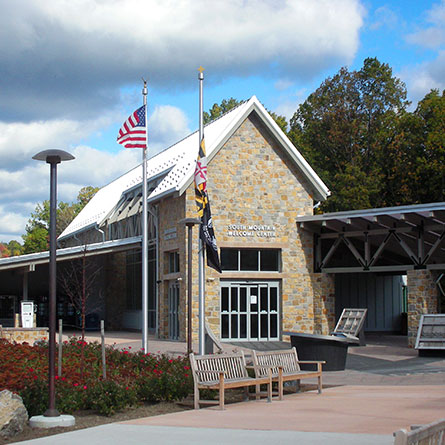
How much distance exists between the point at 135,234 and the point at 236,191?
722 centimetres

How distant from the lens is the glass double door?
25.8m

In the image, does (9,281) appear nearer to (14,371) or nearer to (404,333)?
(404,333)

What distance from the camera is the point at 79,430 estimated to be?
9086 mm

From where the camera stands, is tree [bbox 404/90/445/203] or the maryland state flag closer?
the maryland state flag

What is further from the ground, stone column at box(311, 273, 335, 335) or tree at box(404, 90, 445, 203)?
tree at box(404, 90, 445, 203)

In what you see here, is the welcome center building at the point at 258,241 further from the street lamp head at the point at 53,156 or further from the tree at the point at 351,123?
the tree at the point at 351,123

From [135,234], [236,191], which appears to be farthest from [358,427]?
[135,234]

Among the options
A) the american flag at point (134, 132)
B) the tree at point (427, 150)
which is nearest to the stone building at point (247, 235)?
the american flag at point (134, 132)

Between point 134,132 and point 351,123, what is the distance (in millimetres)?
28883

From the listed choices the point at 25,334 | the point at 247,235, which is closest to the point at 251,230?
the point at 247,235

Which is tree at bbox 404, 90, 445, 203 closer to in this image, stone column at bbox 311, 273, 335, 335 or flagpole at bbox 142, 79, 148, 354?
stone column at bbox 311, 273, 335, 335

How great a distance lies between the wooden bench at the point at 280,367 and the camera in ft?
39.3

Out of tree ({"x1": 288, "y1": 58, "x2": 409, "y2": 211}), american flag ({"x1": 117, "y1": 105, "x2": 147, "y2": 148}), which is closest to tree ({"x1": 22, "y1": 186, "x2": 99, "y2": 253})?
tree ({"x1": 288, "y1": 58, "x2": 409, "y2": 211})

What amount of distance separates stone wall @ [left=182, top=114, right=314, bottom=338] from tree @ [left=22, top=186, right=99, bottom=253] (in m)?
42.7
